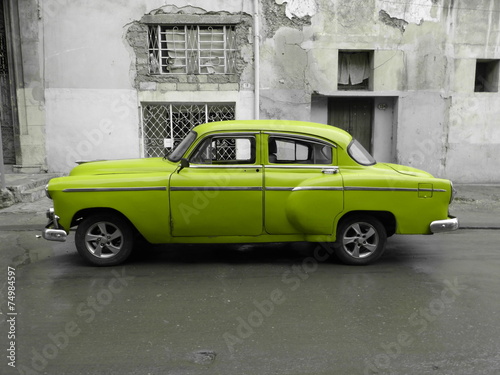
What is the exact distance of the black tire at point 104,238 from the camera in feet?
16.9

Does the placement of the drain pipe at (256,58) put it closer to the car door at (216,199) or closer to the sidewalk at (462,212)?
the sidewalk at (462,212)

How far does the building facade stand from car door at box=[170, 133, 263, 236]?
20.5 ft

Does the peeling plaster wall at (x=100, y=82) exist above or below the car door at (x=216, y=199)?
above

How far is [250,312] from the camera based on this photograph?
4.00 m

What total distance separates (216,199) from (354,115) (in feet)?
25.5

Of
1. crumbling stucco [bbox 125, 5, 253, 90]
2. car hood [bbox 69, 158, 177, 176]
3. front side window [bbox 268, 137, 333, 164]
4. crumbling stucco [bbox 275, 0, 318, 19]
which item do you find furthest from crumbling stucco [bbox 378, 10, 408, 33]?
car hood [bbox 69, 158, 177, 176]

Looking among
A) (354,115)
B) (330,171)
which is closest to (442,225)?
(330,171)

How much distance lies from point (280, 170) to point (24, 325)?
3093mm

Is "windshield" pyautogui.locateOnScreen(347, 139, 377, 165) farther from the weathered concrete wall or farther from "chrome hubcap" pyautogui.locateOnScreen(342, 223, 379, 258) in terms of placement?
the weathered concrete wall

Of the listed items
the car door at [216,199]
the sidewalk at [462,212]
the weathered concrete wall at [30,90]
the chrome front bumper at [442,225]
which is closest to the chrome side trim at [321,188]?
the car door at [216,199]

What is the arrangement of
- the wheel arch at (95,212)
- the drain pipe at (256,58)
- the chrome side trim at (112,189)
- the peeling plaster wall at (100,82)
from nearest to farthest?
the chrome side trim at (112,189)
the wheel arch at (95,212)
the peeling plaster wall at (100,82)
the drain pipe at (256,58)

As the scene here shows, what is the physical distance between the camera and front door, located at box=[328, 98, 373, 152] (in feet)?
38.7

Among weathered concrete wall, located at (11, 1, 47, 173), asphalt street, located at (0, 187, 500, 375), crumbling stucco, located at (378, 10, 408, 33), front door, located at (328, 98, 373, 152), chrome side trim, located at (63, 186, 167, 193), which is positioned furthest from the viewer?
front door, located at (328, 98, 373, 152)

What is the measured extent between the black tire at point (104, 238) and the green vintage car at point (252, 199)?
0.01 m
